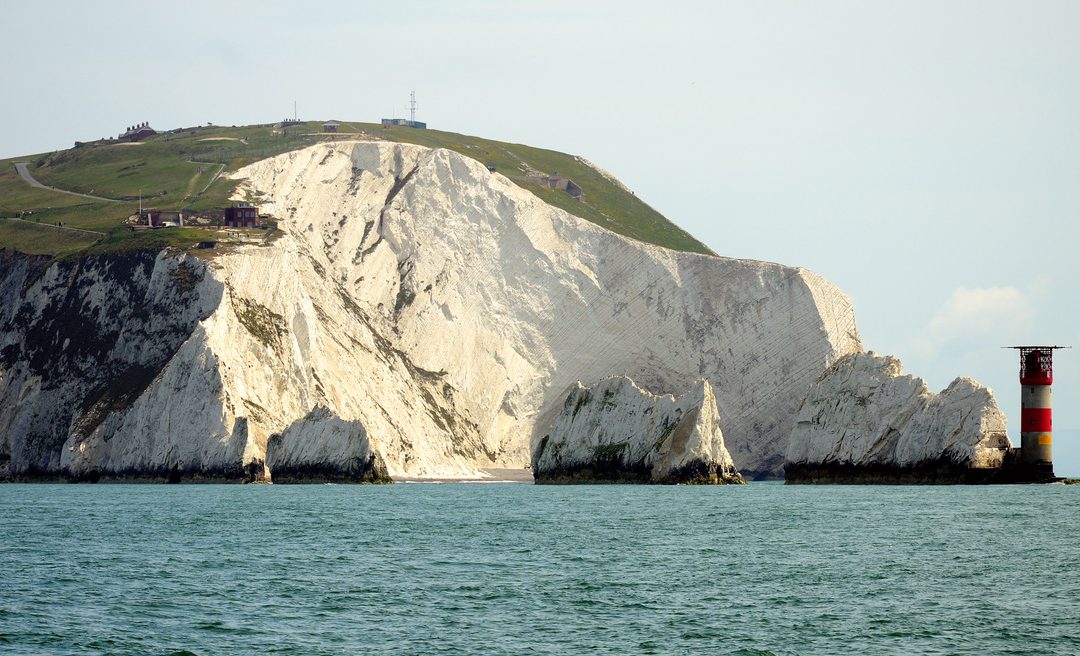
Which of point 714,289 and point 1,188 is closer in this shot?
point 714,289

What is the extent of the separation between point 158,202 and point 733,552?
108 metres

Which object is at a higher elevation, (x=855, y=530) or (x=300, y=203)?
(x=300, y=203)

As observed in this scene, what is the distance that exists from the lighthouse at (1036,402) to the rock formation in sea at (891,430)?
4.90 feet

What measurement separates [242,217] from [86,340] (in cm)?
2215

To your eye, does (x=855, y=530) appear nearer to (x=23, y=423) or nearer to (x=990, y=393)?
(x=990, y=393)

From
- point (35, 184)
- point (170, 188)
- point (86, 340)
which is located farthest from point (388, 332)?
point (35, 184)

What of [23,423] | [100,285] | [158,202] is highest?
[158,202]

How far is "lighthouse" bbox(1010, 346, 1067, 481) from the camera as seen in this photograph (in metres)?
105

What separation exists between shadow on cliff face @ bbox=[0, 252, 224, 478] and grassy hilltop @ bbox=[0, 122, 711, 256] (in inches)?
165

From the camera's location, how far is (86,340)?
5182 inches

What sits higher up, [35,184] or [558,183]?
[558,183]

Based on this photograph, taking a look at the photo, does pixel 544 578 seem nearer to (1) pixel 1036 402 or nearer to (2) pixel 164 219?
(1) pixel 1036 402

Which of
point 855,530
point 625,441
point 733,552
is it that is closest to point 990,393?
point 625,441

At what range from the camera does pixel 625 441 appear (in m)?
118
